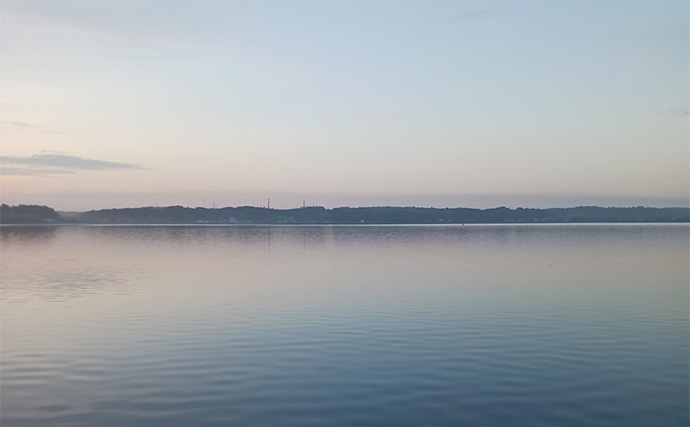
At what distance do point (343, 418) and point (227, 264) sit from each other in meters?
43.7

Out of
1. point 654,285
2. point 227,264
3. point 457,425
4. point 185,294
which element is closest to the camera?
point 457,425

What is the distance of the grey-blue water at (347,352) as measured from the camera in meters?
14.0

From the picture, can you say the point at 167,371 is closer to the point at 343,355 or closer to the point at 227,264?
the point at 343,355

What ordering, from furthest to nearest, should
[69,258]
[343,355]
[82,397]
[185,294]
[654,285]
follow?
1. [69,258]
2. [654,285]
3. [185,294]
4. [343,355]
5. [82,397]

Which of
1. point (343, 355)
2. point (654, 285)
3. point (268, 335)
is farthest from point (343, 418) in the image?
point (654, 285)

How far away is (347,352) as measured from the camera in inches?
786

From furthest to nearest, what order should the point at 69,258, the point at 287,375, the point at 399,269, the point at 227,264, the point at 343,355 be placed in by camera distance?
the point at 69,258, the point at 227,264, the point at 399,269, the point at 343,355, the point at 287,375

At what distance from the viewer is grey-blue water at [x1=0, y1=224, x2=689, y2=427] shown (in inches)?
553

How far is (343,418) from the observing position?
13484mm

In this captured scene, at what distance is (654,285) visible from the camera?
38.0 meters

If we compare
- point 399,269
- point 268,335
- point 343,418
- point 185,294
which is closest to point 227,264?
point 399,269

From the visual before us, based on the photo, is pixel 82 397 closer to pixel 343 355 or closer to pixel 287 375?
pixel 287 375

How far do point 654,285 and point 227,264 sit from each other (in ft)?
115

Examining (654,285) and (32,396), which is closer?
(32,396)
